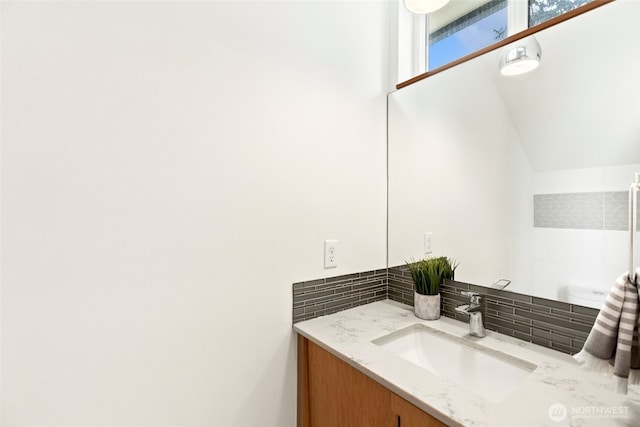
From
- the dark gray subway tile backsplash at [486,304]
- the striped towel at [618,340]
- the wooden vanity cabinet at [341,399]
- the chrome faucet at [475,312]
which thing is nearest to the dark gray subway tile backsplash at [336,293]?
the dark gray subway tile backsplash at [486,304]

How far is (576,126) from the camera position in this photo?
3.03 feet

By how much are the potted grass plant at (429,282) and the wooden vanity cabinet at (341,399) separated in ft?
1.48

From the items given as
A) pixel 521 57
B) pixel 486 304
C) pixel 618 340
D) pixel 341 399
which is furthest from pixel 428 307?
pixel 521 57

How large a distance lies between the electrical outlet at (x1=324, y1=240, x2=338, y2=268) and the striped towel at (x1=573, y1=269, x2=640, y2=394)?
31.4 inches

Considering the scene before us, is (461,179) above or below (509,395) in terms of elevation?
above

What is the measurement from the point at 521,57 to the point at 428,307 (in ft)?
3.17

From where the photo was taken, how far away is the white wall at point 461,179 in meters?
1.08

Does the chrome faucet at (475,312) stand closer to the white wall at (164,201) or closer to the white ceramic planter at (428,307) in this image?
the white ceramic planter at (428,307)

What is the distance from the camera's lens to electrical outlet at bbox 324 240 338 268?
4.04 ft

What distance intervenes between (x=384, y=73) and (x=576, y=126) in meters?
0.82

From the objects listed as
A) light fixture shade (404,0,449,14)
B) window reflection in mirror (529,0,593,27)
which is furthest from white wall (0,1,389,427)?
window reflection in mirror (529,0,593,27)

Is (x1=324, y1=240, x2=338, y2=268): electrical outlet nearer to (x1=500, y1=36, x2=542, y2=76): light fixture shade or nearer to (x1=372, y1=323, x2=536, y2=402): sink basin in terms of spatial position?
(x1=372, y1=323, x2=536, y2=402): sink basin

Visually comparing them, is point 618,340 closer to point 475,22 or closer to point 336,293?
point 336,293

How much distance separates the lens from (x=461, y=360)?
102 cm
